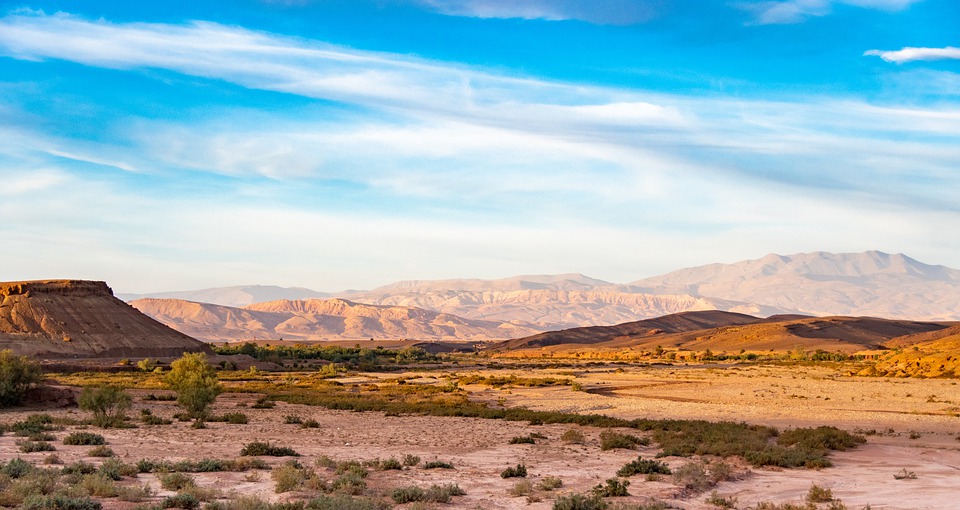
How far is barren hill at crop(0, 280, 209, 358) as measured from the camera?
253 feet

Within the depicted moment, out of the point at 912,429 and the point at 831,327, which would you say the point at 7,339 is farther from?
the point at 831,327

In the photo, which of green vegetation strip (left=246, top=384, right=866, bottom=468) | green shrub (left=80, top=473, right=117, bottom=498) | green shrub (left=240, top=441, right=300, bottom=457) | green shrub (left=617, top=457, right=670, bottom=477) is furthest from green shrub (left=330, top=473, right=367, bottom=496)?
green vegetation strip (left=246, top=384, right=866, bottom=468)

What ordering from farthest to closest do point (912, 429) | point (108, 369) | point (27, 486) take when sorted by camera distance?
point (108, 369), point (912, 429), point (27, 486)

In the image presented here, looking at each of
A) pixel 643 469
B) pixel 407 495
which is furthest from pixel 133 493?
pixel 643 469

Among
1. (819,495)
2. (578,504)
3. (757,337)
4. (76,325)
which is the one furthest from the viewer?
(757,337)

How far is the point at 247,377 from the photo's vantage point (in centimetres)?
6475

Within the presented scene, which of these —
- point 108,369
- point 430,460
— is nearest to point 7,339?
point 108,369

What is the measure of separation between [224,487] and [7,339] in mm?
68188

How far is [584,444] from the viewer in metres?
25.3

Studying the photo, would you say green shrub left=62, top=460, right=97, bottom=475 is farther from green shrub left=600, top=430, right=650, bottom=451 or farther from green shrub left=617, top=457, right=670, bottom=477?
green shrub left=600, top=430, right=650, bottom=451

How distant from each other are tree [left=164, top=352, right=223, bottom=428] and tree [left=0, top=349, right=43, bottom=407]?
25.2 ft

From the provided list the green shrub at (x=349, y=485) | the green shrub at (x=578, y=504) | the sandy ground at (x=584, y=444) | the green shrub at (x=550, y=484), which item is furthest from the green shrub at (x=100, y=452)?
the green shrub at (x=578, y=504)

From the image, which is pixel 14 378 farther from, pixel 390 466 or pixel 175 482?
pixel 390 466

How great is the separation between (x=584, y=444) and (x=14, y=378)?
25.9 metres
